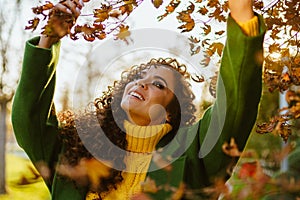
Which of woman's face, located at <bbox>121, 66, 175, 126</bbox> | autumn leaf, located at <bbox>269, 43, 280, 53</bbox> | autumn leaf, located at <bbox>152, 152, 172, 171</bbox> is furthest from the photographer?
autumn leaf, located at <bbox>269, 43, 280, 53</bbox>

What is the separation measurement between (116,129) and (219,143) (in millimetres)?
396

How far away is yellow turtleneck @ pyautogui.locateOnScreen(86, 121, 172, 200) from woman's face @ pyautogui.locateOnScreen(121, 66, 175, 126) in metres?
0.03

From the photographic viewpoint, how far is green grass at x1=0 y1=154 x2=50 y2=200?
538cm

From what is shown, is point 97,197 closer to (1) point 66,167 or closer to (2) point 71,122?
(1) point 66,167

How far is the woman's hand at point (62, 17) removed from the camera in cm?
129

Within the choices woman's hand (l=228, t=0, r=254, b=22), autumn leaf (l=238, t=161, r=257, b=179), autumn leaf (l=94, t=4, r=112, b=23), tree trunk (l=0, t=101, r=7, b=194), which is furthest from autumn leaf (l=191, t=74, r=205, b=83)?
tree trunk (l=0, t=101, r=7, b=194)

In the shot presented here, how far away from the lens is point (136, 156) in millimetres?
1610

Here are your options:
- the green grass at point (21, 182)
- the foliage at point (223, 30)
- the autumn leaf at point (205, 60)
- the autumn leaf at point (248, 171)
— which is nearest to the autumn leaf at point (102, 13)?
the foliage at point (223, 30)

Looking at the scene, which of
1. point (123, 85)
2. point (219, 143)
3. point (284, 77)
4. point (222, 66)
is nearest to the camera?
point (222, 66)

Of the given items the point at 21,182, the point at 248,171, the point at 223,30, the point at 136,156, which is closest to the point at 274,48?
the point at 223,30

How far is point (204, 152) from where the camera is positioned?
1.46 m

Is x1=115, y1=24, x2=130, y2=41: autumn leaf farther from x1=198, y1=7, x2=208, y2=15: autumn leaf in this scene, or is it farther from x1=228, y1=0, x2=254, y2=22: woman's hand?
x1=228, y1=0, x2=254, y2=22: woman's hand

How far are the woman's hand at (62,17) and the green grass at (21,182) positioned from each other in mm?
4094

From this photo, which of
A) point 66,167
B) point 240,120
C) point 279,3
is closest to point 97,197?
point 66,167
